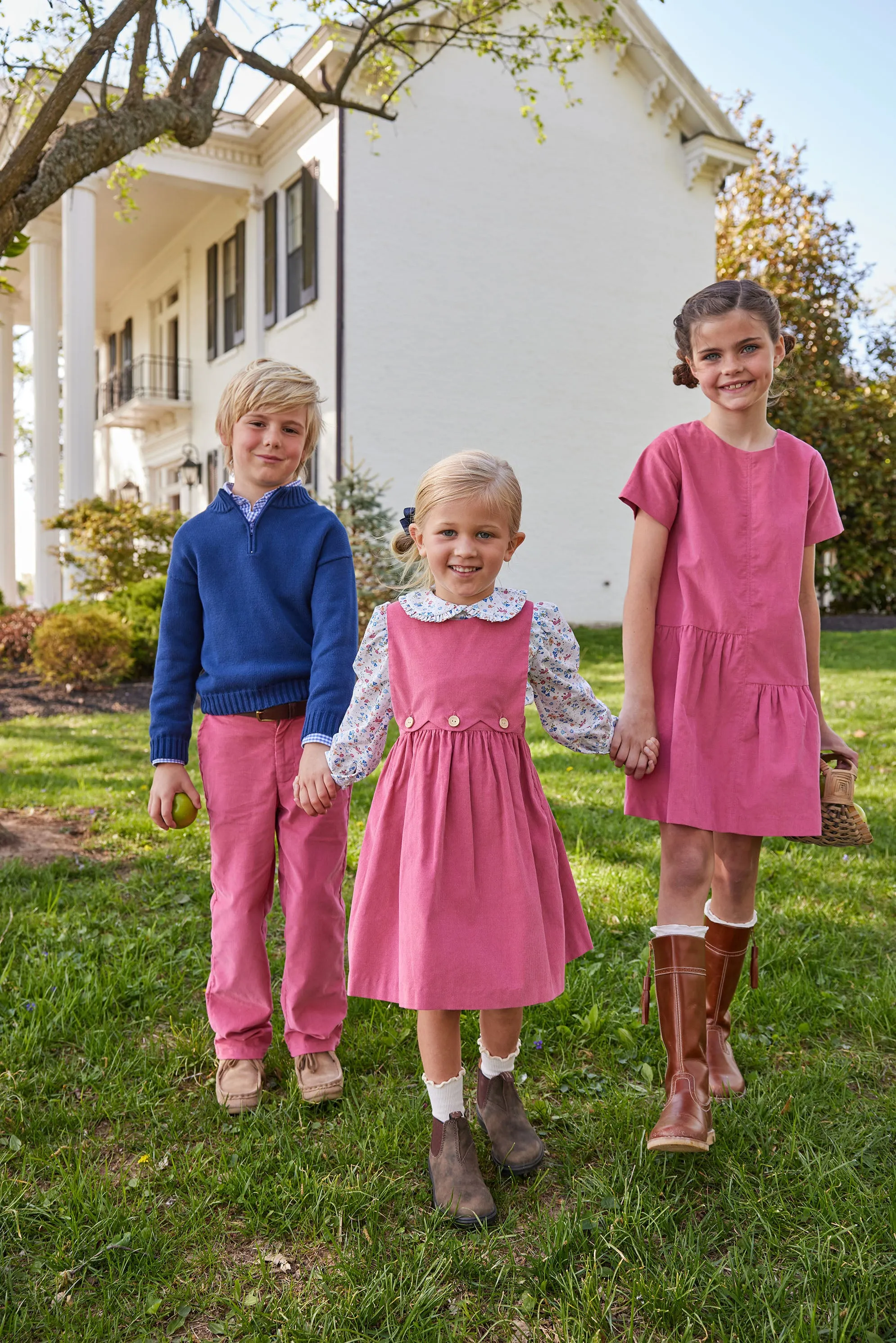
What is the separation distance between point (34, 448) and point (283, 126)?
618 cm

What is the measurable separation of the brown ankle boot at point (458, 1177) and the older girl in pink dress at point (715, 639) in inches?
20.2

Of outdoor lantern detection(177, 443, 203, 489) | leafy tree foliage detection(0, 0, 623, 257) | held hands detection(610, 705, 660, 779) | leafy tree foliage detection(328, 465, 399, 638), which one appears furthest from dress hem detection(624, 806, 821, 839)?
outdoor lantern detection(177, 443, 203, 489)

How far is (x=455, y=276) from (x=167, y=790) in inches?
499

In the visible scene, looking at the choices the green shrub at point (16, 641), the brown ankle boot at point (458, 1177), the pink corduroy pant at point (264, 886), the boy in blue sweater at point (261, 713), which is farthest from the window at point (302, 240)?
the brown ankle boot at point (458, 1177)

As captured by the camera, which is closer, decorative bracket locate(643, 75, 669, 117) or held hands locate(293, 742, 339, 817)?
held hands locate(293, 742, 339, 817)

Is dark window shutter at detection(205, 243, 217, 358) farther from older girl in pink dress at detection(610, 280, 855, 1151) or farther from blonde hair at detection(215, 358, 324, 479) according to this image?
older girl in pink dress at detection(610, 280, 855, 1151)

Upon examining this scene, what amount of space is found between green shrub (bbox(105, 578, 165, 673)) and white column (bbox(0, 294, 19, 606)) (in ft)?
26.2

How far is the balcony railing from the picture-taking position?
1748 centimetres

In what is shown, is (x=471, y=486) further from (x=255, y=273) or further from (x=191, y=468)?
(x=191, y=468)

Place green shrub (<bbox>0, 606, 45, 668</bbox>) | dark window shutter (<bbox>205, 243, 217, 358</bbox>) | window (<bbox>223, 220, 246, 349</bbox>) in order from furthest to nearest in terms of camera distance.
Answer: dark window shutter (<bbox>205, 243, 217, 358</bbox>) → window (<bbox>223, 220, 246, 349</bbox>) → green shrub (<bbox>0, 606, 45, 668</bbox>)

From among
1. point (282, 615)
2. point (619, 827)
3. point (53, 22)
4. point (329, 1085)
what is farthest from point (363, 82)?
point (329, 1085)

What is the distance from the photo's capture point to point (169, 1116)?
8.47 feet

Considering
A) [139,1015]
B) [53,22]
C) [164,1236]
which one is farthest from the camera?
[53,22]

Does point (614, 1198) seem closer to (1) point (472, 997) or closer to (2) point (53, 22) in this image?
(1) point (472, 997)
